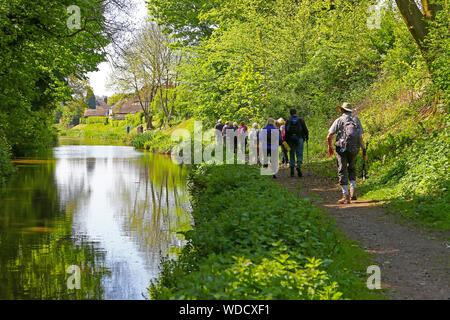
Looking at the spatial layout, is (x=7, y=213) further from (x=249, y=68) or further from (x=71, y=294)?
(x=249, y=68)

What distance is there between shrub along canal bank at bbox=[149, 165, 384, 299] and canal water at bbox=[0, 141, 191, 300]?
91 centimetres

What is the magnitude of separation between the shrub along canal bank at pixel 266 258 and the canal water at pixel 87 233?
91 cm

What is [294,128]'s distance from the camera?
16.1 meters

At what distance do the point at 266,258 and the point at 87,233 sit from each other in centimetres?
731

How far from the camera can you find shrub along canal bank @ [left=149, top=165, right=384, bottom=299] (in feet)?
17.4

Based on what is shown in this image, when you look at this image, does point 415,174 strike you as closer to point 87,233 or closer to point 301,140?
point 301,140

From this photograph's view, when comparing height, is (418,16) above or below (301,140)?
above

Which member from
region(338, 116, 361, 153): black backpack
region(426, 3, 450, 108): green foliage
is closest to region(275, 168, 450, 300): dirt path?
region(338, 116, 361, 153): black backpack

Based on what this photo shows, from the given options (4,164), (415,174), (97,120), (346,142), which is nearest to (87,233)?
(346,142)

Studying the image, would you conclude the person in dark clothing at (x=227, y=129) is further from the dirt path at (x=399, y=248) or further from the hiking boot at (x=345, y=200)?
the hiking boot at (x=345, y=200)

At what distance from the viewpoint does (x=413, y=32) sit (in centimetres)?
1470

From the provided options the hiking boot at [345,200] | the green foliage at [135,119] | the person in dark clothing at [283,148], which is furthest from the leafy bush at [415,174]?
the green foliage at [135,119]

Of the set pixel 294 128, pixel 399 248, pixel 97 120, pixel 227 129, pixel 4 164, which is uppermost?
pixel 97 120
